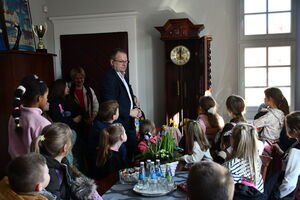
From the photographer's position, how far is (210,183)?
1.20 meters

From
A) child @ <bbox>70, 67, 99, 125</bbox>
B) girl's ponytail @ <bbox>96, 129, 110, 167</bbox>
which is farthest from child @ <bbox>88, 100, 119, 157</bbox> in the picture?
child @ <bbox>70, 67, 99, 125</bbox>

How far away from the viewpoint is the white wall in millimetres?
4441

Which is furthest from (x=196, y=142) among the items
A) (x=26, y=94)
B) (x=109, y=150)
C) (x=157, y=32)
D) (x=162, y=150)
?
(x=157, y=32)

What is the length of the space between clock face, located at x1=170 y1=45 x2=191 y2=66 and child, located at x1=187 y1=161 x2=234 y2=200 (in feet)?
10.3

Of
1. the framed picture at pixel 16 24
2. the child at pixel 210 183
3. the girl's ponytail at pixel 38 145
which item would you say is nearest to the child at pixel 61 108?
the framed picture at pixel 16 24

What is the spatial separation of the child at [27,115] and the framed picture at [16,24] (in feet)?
5.78

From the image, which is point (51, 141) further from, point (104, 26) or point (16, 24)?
point (104, 26)

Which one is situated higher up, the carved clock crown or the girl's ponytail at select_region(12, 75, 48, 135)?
the carved clock crown

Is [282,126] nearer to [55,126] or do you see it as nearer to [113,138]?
[113,138]

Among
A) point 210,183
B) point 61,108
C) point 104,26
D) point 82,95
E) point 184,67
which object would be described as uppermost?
point 104,26

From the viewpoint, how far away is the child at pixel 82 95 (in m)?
4.03

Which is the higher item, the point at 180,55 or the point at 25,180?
the point at 180,55

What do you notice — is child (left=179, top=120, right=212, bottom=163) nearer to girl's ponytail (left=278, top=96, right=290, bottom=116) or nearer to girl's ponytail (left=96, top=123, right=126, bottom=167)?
girl's ponytail (left=96, top=123, right=126, bottom=167)

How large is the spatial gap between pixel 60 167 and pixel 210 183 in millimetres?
853
